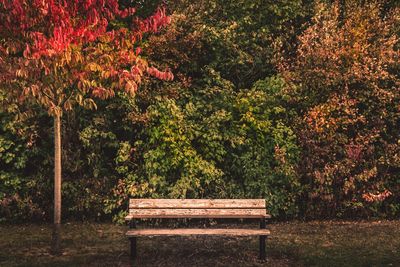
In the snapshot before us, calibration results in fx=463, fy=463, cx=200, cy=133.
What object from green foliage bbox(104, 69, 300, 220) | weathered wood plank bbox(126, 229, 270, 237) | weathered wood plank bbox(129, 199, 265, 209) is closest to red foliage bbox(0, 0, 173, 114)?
weathered wood plank bbox(129, 199, 265, 209)

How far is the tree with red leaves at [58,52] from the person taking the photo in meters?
6.27

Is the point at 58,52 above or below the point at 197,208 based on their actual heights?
above

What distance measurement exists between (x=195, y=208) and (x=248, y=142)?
8.21ft

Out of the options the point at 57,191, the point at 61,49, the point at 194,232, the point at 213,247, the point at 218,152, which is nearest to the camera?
the point at 61,49

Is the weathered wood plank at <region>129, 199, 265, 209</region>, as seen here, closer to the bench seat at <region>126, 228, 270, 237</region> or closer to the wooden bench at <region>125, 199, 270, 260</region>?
the wooden bench at <region>125, 199, 270, 260</region>

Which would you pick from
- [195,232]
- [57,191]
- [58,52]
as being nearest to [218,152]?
[195,232]

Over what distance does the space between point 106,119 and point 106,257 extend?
3399mm

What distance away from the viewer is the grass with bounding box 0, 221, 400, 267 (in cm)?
668

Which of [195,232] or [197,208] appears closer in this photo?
[195,232]

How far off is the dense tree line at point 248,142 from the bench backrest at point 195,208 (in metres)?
1.68

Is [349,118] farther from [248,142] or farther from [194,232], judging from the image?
[194,232]

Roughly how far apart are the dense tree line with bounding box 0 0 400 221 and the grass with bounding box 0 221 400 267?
0.63 meters

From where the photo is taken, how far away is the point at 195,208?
7207 millimetres

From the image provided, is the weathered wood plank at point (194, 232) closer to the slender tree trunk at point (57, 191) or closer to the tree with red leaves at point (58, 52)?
the slender tree trunk at point (57, 191)
